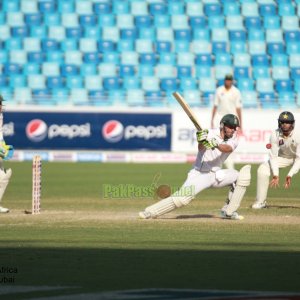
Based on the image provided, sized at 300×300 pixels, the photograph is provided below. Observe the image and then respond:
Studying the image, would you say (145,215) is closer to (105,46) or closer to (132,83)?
(132,83)

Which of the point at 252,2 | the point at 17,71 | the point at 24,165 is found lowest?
the point at 24,165

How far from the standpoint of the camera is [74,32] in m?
33.1

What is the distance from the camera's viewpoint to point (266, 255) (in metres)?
9.80

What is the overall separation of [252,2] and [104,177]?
1327 centimetres

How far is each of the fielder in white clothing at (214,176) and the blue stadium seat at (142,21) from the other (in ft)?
66.4

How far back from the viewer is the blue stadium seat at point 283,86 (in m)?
32.3

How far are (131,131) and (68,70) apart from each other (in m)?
4.65

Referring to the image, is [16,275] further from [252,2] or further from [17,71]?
[252,2]

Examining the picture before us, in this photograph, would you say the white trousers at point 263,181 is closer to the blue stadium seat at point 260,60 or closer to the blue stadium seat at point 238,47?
the blue stadium seat at point 260,60

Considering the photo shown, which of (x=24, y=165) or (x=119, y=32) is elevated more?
(x=119, y=32)

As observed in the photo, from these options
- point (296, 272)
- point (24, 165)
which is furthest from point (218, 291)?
point (24, 165)

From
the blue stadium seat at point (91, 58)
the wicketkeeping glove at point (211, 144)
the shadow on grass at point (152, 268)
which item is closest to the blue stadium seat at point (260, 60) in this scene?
the blue stadium seat at point (91, 58)

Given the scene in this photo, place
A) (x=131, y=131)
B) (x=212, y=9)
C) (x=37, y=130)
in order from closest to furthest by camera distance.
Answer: (x=131, y=131) → (x=37, y=130) → (x=212, y=9)

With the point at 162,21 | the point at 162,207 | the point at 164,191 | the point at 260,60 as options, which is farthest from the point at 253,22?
the point at 162,207
